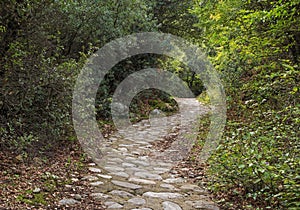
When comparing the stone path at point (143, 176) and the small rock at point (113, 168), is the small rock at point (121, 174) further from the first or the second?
the small rock at point (113, 168)

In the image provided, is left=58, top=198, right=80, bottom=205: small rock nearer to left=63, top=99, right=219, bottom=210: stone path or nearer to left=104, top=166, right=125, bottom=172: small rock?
left=63, top=99, right=219, bottom=210: stone path

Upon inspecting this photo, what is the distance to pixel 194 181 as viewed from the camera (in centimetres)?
469

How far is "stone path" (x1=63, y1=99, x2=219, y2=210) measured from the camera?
148 inches

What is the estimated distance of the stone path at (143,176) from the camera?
3.76 meters

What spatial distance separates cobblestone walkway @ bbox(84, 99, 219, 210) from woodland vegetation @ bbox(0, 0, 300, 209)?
1.52ft

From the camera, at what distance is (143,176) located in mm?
4777

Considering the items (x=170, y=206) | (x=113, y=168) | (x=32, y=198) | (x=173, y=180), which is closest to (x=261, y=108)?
(x=173, y=180)

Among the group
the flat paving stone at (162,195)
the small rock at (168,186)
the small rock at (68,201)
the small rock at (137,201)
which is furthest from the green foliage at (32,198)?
the small rock at (168,186)

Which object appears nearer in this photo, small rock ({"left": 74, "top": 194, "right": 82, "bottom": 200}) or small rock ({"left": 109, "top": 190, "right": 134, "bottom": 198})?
small rock ({"left": 74, "top": 194, "right": 82, "bottom": 200})

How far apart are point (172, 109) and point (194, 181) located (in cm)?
760

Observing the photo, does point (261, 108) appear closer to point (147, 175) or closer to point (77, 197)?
point (147, 175)

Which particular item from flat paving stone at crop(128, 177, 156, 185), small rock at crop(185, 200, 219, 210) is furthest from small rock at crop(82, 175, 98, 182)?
small rock at crop(185, 200, 219, 210)

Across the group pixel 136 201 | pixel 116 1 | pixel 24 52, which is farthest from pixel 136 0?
pixel 136 201

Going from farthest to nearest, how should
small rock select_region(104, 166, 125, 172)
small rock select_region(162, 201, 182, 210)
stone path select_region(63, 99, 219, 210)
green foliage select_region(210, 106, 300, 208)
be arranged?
1. small rock select_region(104, 166, 125, 172)
2. stone path select_region(63, 99, 219, 210)
3. small rock select_region(162, 201, 182, 210)
4. green foliage select_region(210, 106, 300, 208)
